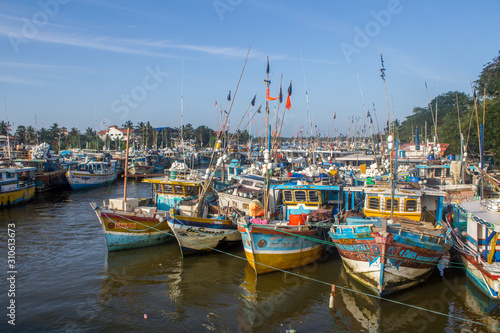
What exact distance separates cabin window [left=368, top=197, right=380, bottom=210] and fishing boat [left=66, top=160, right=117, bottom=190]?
34523 millimetres

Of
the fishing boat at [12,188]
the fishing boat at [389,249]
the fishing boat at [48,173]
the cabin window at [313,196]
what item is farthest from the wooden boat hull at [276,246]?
the fishing boat at [48,173]

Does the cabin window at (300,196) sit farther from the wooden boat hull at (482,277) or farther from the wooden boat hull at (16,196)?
the wooden boat hull at (16,196)

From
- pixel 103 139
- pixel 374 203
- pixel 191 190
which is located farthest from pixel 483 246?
pixel 103 139

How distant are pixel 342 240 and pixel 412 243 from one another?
2.33 meters

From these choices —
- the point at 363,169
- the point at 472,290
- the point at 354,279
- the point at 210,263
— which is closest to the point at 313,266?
the point at 354,279

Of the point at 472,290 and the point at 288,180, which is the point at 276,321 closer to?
the point at 472,290

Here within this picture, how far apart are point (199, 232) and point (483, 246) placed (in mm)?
10983

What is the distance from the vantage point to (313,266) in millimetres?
15320

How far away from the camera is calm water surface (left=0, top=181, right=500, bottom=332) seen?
10711mm

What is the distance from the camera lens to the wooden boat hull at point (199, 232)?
607 inches

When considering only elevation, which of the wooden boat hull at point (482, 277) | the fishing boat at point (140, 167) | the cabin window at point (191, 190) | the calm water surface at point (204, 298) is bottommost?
the calm water surface at point (204, 298)

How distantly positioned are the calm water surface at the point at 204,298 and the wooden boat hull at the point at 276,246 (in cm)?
51

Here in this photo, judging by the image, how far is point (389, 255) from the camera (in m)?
11.4

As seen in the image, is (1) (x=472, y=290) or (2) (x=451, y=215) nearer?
(1) (x=472, y=290)
